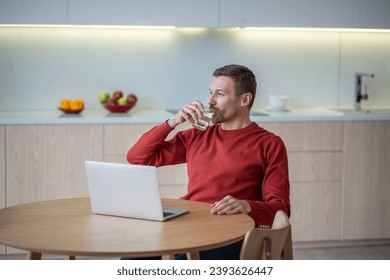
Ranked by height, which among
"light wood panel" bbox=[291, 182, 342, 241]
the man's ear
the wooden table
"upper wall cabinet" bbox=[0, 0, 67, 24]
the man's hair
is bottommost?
"light wood panel" bbox=[291, 182, 342, 241]

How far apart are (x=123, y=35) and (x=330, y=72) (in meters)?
1.40

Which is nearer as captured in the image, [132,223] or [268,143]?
[132,223]

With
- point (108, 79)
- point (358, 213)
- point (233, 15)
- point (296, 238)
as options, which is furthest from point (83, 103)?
point (358, 213)

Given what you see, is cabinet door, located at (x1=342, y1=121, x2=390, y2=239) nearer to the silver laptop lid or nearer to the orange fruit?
the orange fruit

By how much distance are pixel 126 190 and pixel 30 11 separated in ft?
7.53

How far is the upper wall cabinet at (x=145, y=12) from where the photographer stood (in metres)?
4.40

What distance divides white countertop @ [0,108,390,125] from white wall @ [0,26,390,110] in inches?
6.1

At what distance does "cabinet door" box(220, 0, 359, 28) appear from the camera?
4594mm

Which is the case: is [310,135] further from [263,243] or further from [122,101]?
[263,243]

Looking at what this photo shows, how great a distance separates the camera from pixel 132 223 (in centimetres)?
237

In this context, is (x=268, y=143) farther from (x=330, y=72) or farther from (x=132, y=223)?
(x=330, y=72)

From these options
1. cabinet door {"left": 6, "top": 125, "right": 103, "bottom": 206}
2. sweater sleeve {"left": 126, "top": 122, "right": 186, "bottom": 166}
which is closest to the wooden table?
sweater sleeve {"left": 126, "top": 122, "right": 186, "bottom": 166}
